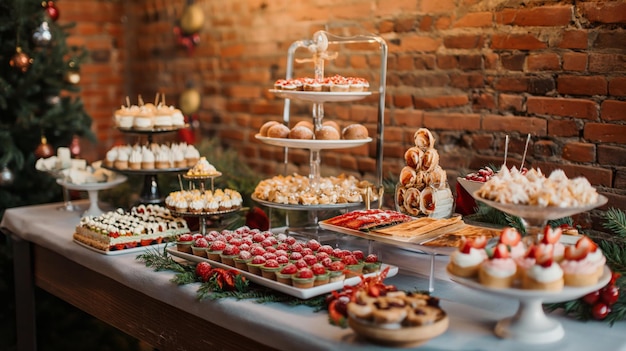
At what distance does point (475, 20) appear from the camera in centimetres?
264

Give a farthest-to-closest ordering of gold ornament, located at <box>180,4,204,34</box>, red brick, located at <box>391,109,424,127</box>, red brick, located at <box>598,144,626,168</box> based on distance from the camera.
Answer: gold ornament, located at <box>180,4,204,34</box> < red brick, located at <box>391,109,424,127</box> < red brick, located at <box>598,144,626,168</box>

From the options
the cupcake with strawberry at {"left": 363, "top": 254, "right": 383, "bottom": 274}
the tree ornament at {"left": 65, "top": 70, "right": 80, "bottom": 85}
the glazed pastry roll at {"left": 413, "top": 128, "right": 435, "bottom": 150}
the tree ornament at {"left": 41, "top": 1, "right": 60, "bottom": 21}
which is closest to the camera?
the cupcake with strawberry at {"left": 363, "top": 254, "right": 383, "bottom": 274}

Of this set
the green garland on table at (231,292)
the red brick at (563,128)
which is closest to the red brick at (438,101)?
the red brick at (563,128)

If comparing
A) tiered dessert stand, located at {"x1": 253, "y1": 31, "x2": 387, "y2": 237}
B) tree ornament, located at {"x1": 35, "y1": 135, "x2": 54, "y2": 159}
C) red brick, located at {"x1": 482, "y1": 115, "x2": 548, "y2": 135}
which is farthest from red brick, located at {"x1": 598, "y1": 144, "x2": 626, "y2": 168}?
tree ornament, located at {"x1": 35, "y1": 135, "x2": 54, "y2": 159}

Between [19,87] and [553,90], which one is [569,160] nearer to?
[553,90]

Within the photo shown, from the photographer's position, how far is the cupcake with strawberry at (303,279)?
5.49 ft

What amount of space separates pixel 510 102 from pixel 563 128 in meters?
0.23

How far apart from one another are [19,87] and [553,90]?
2.43 metres

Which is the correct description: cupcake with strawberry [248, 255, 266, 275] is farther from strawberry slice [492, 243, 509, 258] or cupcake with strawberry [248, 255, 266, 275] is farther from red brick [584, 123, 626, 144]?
red brick [584, 123, 626, 144]

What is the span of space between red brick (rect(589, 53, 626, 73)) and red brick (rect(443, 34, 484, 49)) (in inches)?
18.2

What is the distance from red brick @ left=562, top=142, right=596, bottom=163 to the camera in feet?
7.68

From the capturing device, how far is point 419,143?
2164 mm

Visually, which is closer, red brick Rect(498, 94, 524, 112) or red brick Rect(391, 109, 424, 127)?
red brick Rect(498, 94, 524, 112)

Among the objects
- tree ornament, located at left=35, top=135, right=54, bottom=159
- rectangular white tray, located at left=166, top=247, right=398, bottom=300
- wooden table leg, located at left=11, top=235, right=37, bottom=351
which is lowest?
wooden table leg, located at left=11, top=235, right=37, bottom=351
